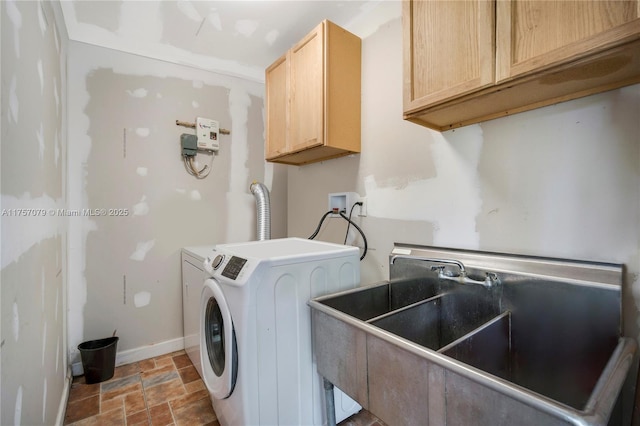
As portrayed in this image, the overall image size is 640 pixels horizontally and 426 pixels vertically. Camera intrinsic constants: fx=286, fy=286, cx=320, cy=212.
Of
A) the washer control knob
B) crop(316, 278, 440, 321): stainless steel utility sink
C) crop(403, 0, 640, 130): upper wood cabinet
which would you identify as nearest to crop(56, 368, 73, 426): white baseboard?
the washer control knob

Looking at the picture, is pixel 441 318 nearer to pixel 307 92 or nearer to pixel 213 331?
pixel 213 331

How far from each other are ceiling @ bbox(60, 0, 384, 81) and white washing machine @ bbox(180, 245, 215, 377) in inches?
65.6

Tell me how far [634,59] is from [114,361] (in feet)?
10.4

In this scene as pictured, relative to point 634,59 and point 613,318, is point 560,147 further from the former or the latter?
point 613,318

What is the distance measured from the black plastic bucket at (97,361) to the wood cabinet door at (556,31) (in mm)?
2780

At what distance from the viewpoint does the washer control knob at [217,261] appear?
1470mm

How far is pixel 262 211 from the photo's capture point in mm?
2633

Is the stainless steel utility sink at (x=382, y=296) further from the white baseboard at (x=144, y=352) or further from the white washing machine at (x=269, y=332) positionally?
the white baseboard at (x=144, y=352)

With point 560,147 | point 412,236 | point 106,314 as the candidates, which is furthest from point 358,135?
point 106,314

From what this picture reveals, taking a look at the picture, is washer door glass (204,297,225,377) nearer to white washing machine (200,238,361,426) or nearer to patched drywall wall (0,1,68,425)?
white washing machine (200,238,361,426)

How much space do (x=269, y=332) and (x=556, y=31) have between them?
4.92 ft

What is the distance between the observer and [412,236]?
1.70 meters

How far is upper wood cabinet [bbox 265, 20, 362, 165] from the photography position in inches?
72.2

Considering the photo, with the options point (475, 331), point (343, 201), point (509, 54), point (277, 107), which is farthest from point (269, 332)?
point (277, 107)
